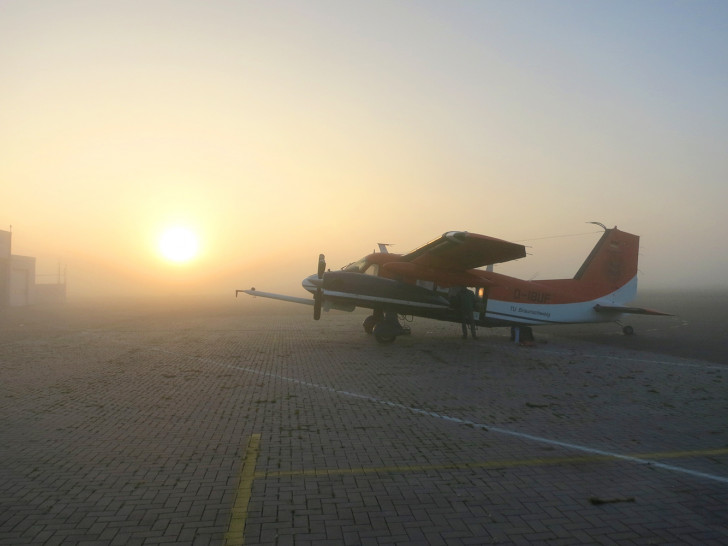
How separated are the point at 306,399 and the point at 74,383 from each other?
630 centimetres

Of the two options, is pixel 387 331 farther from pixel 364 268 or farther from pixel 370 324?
pixel 364 268

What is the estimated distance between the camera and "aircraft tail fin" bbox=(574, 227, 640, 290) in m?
22.3

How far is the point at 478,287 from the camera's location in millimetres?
20250

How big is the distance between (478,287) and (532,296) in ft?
8.92

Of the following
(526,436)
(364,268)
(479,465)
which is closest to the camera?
(479,465)

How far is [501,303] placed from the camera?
20.4 meters

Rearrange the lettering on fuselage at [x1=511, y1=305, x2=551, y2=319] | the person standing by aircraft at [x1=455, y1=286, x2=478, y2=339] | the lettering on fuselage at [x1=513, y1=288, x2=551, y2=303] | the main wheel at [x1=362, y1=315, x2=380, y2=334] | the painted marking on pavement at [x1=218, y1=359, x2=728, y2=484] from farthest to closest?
the main wheel at [x1=362, y1=315, x2=380, y2=334]
the lettering on fuselage at [x1=513, y1=288, x2=551, y2=303]
the lettering on fuselage at [x1=511, y1=305, x2=551, y2=319]
the person standing by aircraft at [x1=455, y1=286, x2=478, y2=339]
the painted marking on pavement at [x1=218, y1=359, x2=728, y2=484]

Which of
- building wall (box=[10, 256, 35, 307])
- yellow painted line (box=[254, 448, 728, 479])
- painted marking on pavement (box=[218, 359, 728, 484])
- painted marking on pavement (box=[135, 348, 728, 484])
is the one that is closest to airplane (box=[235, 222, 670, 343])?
painted marking on pavement (box=[135, 348, 728, 484])

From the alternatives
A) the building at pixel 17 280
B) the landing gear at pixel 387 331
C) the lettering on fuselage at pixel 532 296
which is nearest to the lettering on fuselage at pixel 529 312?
the lettering on fuselage at pixel 532 296

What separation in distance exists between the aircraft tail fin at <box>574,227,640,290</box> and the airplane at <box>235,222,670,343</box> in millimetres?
44

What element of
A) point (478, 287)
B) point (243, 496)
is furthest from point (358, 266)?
point (243, 496)

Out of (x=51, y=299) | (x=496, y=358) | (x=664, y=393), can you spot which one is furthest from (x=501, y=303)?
(x=51, y=299)

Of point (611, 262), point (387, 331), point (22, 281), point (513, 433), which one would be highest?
point (611, 262)

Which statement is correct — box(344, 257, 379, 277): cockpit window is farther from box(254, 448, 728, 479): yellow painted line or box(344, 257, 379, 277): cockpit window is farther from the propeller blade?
box(254, 448, 728, 479): yellow painted line
